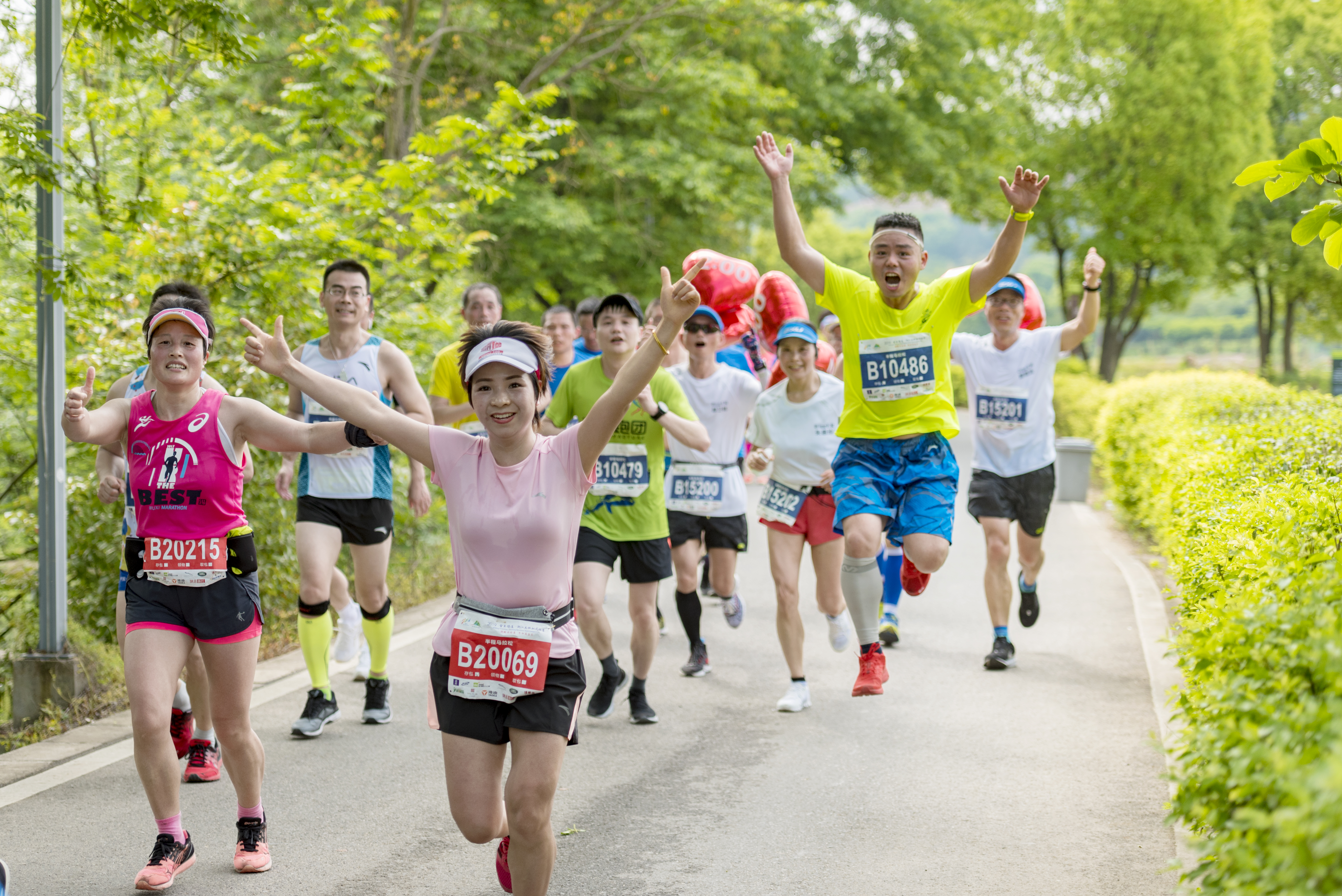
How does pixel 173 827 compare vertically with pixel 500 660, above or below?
below

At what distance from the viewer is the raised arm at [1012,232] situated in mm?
5414

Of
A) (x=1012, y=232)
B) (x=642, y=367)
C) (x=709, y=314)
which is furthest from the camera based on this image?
(x=709, y=314)

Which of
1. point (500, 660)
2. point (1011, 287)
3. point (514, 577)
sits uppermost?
point (1011, 287)

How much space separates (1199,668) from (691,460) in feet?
16.8

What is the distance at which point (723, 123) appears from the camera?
21.5 metres

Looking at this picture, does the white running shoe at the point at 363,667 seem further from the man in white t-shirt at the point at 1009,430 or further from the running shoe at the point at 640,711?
the man in white t-shirt at the point at 1009,430

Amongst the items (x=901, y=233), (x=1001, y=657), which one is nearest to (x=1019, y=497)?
(x=1001, y=657)

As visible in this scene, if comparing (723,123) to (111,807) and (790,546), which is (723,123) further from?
(111,807)

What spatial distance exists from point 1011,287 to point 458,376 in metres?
3.67

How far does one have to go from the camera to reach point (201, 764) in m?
6.00

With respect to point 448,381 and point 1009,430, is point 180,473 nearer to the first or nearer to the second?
point 448,381

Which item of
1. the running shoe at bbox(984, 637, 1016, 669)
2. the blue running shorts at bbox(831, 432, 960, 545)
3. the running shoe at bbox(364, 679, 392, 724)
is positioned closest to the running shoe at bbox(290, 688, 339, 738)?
the running shoe at bbox(364, 679, 392, 724)

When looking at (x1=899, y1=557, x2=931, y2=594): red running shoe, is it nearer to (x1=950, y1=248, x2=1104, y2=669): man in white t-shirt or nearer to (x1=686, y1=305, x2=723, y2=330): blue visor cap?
(x1=950, y1=248, x2=1104, y2=669): man in white t-shirt

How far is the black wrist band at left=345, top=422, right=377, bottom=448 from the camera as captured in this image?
14.2 feet
